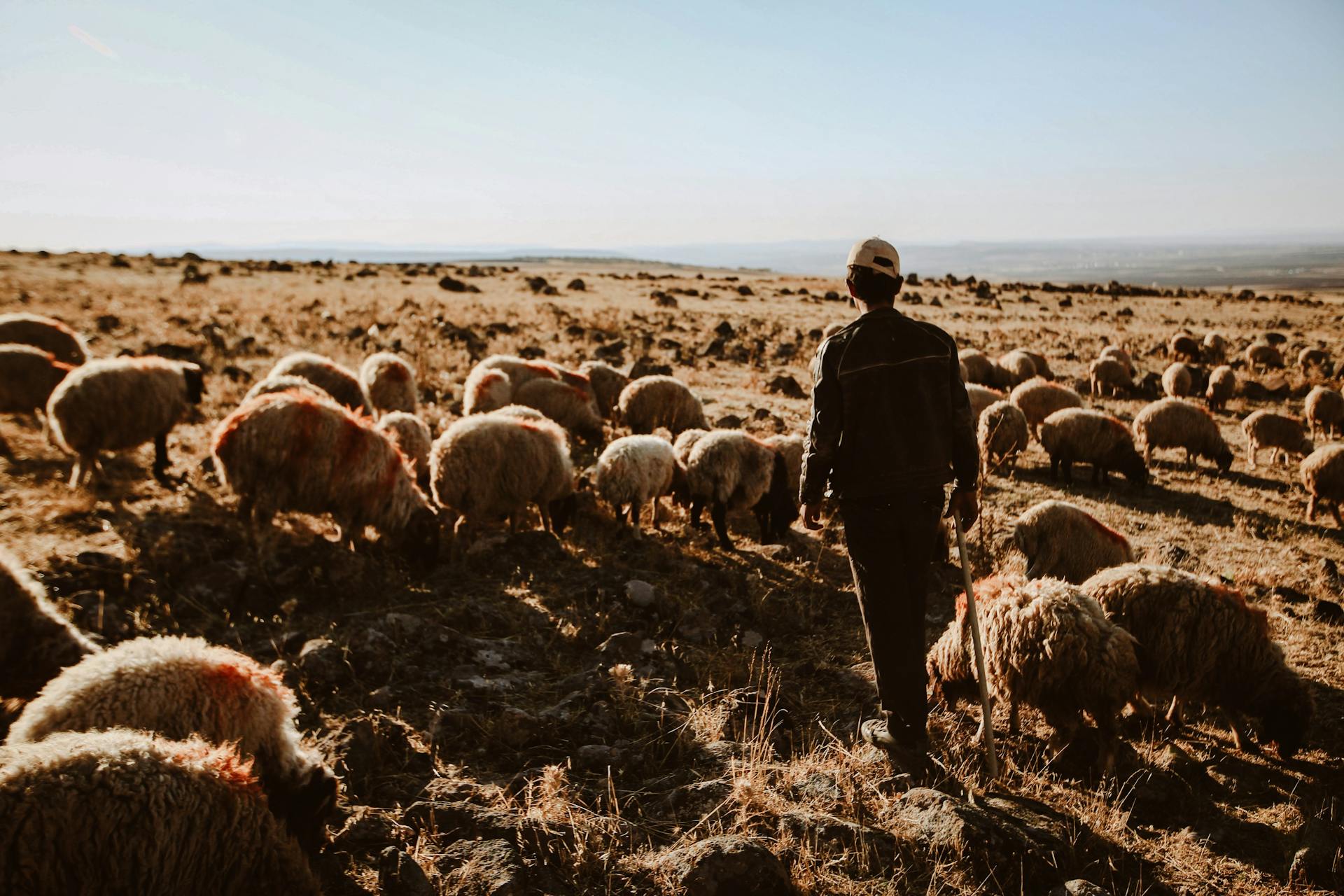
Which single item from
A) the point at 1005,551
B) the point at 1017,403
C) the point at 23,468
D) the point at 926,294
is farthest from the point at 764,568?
the point at 926,294

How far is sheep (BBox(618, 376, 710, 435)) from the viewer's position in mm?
11422

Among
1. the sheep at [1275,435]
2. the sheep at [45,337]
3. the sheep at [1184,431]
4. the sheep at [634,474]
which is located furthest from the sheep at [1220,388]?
the sheep at [45,337]

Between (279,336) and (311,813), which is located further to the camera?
(279,336)

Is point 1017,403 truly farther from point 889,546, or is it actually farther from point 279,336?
point 279,336

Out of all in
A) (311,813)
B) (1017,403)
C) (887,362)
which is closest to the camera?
(311,813)

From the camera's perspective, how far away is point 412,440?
28.6 feet

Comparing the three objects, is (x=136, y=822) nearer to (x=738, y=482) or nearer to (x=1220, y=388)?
(x=738, y=482)

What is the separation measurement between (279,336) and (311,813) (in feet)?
61.3

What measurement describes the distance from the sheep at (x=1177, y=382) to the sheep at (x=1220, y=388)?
17.9 inches

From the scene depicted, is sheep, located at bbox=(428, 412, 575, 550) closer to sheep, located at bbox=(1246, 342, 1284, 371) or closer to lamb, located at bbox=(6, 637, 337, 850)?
lamb, located at bbox=(6, 637, 337, 850)

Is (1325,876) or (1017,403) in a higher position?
(1017,403)

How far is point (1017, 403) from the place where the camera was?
12.9m

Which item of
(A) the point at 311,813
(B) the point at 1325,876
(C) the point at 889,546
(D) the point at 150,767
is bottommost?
(B) the point at 1325,876

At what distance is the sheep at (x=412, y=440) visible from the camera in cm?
Result: 858
